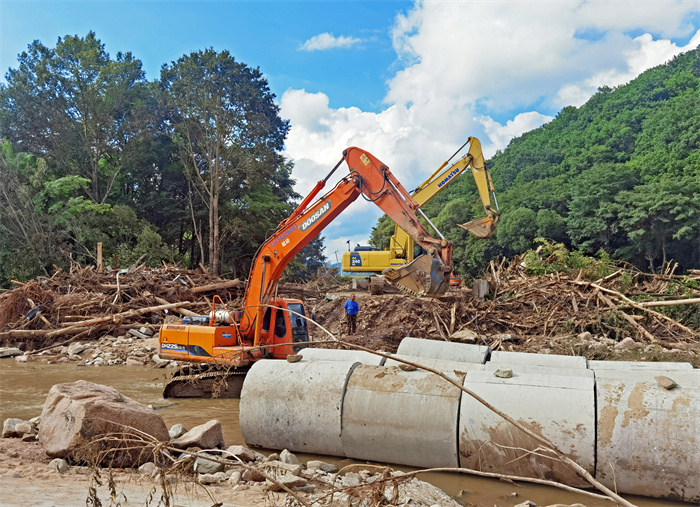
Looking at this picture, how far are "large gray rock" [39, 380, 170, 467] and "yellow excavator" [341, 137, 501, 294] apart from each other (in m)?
9.93

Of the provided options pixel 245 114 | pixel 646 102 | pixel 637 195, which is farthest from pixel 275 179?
pixel 646 102

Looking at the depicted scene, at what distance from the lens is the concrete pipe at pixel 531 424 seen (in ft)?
17.9

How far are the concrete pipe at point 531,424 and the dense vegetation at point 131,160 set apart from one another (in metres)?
26.5

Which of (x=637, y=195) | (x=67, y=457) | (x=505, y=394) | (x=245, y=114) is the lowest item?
(x=67, y=457)

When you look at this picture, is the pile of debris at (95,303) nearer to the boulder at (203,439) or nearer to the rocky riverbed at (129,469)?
the rocky riverbed at (129,469)

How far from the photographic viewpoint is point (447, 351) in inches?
331

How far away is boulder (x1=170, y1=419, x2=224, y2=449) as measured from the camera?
19.1 ft

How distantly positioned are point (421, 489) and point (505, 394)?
138cm

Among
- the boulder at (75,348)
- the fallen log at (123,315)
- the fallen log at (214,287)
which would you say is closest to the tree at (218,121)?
the fallen log at (214,287)

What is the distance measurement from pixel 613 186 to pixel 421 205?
89.8 feet

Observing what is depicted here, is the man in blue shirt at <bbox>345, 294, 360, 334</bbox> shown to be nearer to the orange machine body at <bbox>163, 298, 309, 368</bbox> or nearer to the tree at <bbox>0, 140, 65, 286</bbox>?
the orange machine body at <bbox>163, 298, 309, 368</bbox>

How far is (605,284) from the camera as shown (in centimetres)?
1680

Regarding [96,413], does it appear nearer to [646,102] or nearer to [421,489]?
[421,489]

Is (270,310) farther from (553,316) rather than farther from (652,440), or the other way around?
(553,316)
